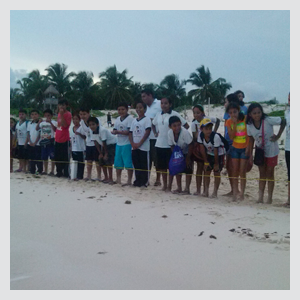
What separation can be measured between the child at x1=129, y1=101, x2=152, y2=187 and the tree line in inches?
1241

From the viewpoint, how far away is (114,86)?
41219 mm

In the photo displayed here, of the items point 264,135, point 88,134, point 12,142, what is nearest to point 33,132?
point 12,142

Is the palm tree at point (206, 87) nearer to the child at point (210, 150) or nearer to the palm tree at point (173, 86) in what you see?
the palm tree at point (173, 86)

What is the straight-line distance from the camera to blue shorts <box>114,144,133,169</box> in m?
6.47

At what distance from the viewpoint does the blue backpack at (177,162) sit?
222 inches

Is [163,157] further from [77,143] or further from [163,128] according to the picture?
[77,143]

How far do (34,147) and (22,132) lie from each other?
0.57 meters

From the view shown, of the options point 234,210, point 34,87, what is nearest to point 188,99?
point 34,87

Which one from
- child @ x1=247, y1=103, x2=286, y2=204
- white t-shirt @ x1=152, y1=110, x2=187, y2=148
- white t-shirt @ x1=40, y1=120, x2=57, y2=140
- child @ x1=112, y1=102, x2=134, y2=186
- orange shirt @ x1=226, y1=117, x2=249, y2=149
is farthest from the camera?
white t-shirt @ x1=40, y1=120, x2=57, y2=140

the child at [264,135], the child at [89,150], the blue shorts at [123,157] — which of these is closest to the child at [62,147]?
the child at [89,150]

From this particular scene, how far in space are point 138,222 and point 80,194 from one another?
178 centimetres

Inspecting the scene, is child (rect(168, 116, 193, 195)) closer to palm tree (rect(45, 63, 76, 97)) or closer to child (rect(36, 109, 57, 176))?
child (rect(36, 109, 57, 176))

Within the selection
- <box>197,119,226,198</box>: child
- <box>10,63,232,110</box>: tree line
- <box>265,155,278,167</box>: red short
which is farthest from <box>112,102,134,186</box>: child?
<box>10,63,232,110</box>: tree line

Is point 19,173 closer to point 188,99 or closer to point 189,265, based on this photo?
point 189,265
